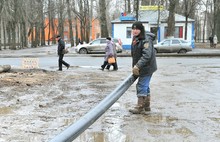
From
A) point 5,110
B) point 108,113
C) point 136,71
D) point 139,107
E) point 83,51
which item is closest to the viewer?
point 136,71

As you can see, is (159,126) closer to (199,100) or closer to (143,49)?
(143,49)

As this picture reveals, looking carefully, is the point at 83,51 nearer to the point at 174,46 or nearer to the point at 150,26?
the point at 174,46

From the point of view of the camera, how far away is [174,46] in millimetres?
32750

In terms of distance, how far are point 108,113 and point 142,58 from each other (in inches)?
52.6

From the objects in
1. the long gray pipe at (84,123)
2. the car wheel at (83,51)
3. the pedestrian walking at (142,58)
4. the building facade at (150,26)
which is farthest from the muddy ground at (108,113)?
the building facade at (150,26)

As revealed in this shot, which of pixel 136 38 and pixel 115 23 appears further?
pixel 115 23

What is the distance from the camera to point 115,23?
4088cm

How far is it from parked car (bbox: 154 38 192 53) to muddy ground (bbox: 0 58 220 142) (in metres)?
20.9

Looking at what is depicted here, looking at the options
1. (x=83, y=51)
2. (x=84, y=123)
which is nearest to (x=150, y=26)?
(x=83, y=51)

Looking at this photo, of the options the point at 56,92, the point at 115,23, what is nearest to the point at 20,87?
the point at 56,92

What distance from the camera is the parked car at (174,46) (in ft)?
107

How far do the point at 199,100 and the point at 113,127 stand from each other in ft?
11.6

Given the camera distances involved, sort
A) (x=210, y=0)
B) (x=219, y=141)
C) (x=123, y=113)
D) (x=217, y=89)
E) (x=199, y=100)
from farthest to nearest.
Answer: (x=210, y=0)
(x=217, y=89)
(x=199, y=100)
(x=123, y=113)
(x=219, y=141)

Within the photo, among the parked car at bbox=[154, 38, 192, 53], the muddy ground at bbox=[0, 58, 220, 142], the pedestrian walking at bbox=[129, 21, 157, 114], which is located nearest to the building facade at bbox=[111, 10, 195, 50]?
the parked car at bbox=[154, 38, 192, 53]
